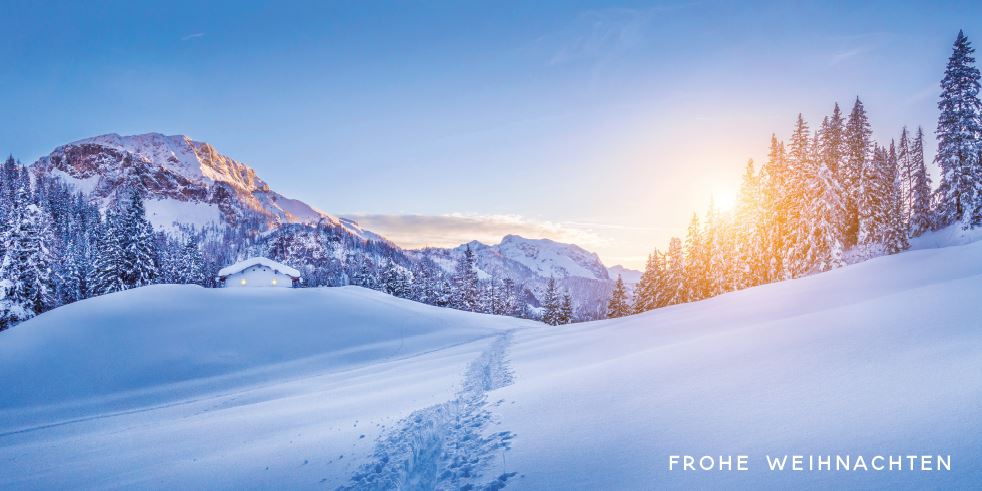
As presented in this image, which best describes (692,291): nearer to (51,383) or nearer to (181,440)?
(181,440)

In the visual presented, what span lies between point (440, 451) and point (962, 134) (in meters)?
49.1

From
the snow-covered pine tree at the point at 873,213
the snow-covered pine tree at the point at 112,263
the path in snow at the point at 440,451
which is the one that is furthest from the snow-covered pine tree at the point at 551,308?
the path in snow at the point at 440,451

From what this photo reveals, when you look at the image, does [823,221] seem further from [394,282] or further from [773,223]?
[394,282]

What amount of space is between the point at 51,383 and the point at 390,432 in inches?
774

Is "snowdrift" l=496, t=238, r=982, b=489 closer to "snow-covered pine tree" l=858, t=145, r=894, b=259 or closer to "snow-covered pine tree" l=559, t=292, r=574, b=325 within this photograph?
"snow-covered pine tree" l=858, t=145, r=894, b=259

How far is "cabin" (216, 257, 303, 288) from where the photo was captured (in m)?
60.9

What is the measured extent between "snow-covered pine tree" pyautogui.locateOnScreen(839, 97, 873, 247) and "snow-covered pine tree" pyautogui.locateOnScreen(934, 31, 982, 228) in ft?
18.4

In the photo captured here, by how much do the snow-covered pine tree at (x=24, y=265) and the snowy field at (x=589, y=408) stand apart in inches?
780

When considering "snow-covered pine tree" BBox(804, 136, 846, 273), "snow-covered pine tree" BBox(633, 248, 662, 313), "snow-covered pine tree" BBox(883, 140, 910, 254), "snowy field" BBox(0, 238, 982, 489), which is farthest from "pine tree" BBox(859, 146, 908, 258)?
"snowy field" BBox(0, 238, 982, 489)

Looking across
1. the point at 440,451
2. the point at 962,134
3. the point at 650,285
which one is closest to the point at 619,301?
the point at 650,285

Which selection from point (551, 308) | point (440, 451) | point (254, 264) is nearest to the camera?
point (440, 451)

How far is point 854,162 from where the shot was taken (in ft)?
133

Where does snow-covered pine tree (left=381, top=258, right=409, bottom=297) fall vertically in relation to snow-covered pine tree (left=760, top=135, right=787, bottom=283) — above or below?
below

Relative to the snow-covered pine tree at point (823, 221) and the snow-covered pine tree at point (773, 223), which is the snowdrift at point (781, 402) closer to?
the snow-covered pine tree at point (823, 221)
